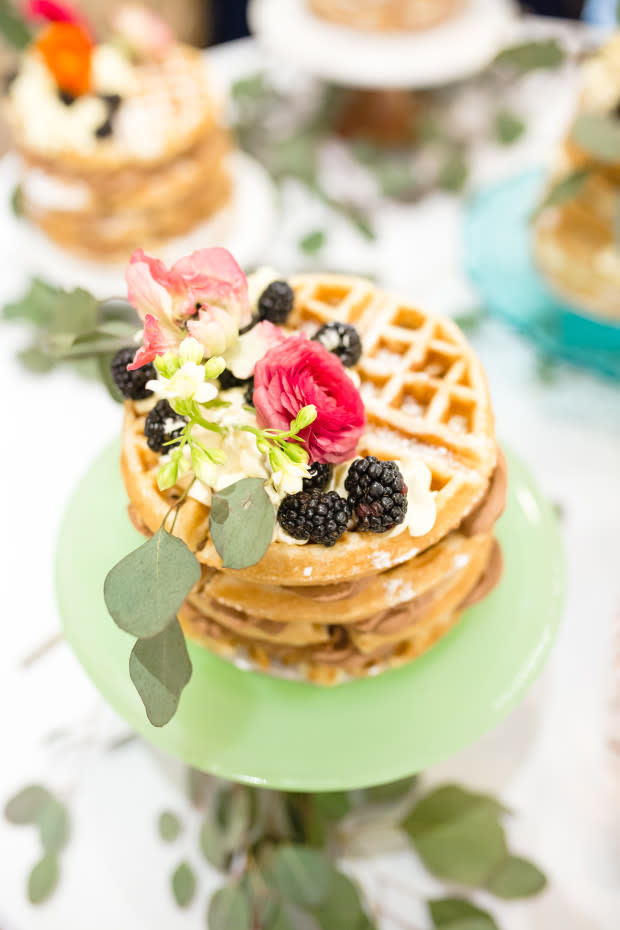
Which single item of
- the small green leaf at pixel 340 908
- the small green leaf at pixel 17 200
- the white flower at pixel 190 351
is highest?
the white flower at pixel 190 351

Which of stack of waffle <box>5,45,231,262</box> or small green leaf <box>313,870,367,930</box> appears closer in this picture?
small green leaf <box>313,870,367,930</box>

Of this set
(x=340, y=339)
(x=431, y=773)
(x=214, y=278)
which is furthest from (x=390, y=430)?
(x=431, y=773)

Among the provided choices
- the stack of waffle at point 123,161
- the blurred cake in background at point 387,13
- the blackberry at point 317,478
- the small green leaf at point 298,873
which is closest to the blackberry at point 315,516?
the blackberry at point 317,478

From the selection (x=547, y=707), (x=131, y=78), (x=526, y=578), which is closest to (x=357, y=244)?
(x=131, y=78)

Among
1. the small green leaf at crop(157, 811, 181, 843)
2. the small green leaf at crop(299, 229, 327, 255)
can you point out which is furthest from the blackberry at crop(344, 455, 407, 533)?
the small green leaf at crop(299, 229, 327, 255)

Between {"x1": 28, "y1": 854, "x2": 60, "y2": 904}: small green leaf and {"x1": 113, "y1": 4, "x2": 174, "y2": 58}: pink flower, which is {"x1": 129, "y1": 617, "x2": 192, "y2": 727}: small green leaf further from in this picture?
{"x1": 113, "y1": 4, "x2": 174, "y2": 58}: pink flower

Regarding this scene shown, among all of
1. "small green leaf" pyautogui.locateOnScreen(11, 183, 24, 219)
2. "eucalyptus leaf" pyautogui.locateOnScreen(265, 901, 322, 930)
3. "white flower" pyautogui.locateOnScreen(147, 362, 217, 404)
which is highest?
"white flower" pyautogui.locateOnScreen(147, 362, 217, 404)

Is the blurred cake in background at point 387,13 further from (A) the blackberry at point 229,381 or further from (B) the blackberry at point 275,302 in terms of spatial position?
(A) the blackberry at point 229,381
